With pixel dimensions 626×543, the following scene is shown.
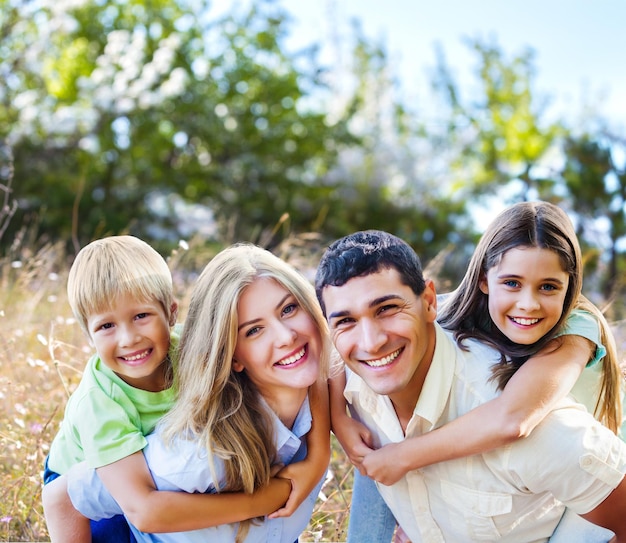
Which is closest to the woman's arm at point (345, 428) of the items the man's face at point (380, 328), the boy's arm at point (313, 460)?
the boy's arm at point (313, 460)

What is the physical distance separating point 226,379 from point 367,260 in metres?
0.60

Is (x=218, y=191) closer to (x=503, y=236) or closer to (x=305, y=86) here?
(x=305, y=86)

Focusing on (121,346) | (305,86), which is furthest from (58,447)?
(305,86)

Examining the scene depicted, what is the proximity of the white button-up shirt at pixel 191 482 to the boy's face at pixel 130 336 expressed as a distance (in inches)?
11.3

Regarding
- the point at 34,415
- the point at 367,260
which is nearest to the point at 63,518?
the point at 367,260

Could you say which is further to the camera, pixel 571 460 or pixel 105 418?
pixel 105 418

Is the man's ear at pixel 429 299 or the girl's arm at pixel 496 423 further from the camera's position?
the man's ear at pixel 429 299

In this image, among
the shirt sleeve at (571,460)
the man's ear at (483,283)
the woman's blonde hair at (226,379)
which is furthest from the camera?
the man's ear at (483,283)

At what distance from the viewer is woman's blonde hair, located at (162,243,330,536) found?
2.27m

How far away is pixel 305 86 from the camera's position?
12.8 metres

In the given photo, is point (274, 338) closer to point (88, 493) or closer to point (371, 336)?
point (371, 336)

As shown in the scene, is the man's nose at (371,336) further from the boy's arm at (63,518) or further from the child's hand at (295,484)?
the boy's arm at (63,518)

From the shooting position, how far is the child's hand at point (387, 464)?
220cm

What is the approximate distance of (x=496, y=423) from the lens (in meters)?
2.06
